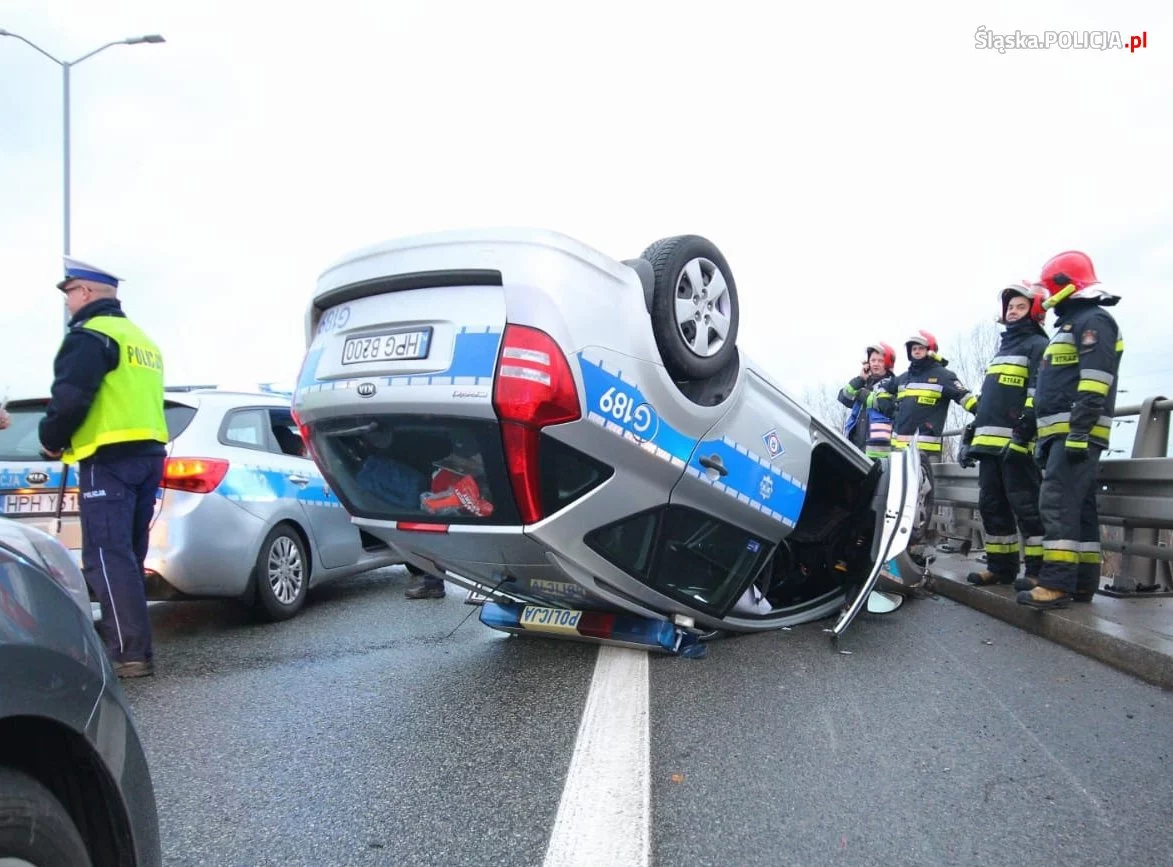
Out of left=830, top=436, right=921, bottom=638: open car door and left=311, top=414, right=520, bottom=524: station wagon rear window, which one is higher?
left=311, top=414, right=520, bottom=524: station wagon rear window

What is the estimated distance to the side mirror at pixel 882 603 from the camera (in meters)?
4.74

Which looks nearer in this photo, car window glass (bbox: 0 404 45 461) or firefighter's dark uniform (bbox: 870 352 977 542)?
car window glass (bbox: 0 404 45 461)

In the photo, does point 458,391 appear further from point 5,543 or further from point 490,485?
point 5,543

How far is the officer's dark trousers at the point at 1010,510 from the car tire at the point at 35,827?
5.17 metres

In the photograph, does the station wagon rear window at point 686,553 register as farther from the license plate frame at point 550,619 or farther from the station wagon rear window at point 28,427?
the station wagon rear window at point 28,427

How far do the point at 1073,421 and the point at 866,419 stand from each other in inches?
195

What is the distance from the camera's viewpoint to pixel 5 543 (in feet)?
4.62

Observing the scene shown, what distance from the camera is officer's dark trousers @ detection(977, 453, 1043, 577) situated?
5.24 metres

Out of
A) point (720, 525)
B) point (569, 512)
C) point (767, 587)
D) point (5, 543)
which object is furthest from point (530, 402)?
point (767, 587)

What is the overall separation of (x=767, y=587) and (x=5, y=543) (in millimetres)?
3826

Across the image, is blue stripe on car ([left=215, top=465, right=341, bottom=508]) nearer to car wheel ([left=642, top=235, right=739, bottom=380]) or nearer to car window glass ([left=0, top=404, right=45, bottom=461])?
car window glass ([left=0, top=404, right=45, bottom=461])

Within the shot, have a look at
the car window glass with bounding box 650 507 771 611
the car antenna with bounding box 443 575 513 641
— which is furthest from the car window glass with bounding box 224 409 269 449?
the car window glass with bounding box 650 507 771 611

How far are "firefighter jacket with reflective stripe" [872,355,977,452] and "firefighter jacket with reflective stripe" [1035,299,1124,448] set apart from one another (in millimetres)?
2794

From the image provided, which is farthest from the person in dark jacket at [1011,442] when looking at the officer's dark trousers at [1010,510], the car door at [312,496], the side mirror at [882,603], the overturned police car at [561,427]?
the car door at [312,496]
